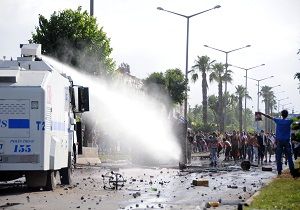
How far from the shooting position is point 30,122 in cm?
1485

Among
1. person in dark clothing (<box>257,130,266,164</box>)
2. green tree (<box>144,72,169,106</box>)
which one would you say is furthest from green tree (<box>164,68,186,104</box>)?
person in dark clothing (<box>257,130,266,164</box>)

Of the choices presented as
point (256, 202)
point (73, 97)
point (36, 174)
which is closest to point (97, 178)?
point (73, 97)

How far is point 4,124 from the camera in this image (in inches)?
583

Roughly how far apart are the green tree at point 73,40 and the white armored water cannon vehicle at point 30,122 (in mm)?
20553

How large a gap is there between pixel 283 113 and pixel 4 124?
28.4ft

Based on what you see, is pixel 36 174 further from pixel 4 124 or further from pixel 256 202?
pixel 256 202

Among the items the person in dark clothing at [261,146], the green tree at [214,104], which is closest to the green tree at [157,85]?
the person in dark clothing at [261,146]

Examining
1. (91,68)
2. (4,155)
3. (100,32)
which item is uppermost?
(100,32)

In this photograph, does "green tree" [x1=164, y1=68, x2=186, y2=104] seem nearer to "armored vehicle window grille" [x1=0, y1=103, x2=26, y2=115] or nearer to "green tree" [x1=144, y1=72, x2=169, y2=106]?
"green tree" [x1=144, y1=72, x2=169, y2=106]

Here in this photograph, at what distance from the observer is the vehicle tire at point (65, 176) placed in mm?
17859

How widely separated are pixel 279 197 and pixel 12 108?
667 cm

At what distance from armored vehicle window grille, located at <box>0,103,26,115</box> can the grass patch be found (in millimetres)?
5971

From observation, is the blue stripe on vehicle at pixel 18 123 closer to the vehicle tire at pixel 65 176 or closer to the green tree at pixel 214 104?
the vehicle tire at pixel 65 176

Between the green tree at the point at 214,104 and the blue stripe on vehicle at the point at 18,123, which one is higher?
the green tree at the point at 214,104
